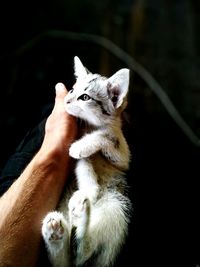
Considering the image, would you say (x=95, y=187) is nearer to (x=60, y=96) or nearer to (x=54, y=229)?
(x=54, y=229)

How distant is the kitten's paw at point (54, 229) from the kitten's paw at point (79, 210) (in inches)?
0.9

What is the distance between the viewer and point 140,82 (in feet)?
7.01

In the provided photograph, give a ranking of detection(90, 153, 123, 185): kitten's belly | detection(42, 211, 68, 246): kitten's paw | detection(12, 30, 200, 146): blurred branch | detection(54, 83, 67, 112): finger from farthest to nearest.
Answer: detection(12, 30, 200, 146): blurred branch, detection(54, 83, 67, 112): finger, detection(90, 153, 123, 185): kitten's belly, detection(42, 211, 68, 246): kitten's paw

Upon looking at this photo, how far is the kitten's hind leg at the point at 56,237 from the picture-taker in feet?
2.77

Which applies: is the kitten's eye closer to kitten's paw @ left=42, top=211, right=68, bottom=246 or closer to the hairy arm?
the hairy arm

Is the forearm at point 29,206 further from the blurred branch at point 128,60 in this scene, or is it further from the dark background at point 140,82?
the blurred branch at point 128,60

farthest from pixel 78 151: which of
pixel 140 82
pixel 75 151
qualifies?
pixel 140 82

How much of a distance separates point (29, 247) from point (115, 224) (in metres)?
0.17

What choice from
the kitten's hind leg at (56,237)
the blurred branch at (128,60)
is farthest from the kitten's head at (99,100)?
the blurred branch at (128,60)

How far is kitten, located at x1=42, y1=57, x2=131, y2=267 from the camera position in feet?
2.83

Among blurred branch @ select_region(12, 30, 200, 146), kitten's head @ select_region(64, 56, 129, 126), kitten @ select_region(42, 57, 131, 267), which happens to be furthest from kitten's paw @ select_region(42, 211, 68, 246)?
blurred branch @ select_region(12, 30, 200, 146)

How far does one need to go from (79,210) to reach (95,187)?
0.26 ft

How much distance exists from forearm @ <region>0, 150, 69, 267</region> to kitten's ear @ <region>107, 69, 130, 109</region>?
6.2 inches

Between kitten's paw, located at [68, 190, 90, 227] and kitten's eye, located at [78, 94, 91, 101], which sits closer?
kitten's paw, located at [68, 190, 90, 227]
